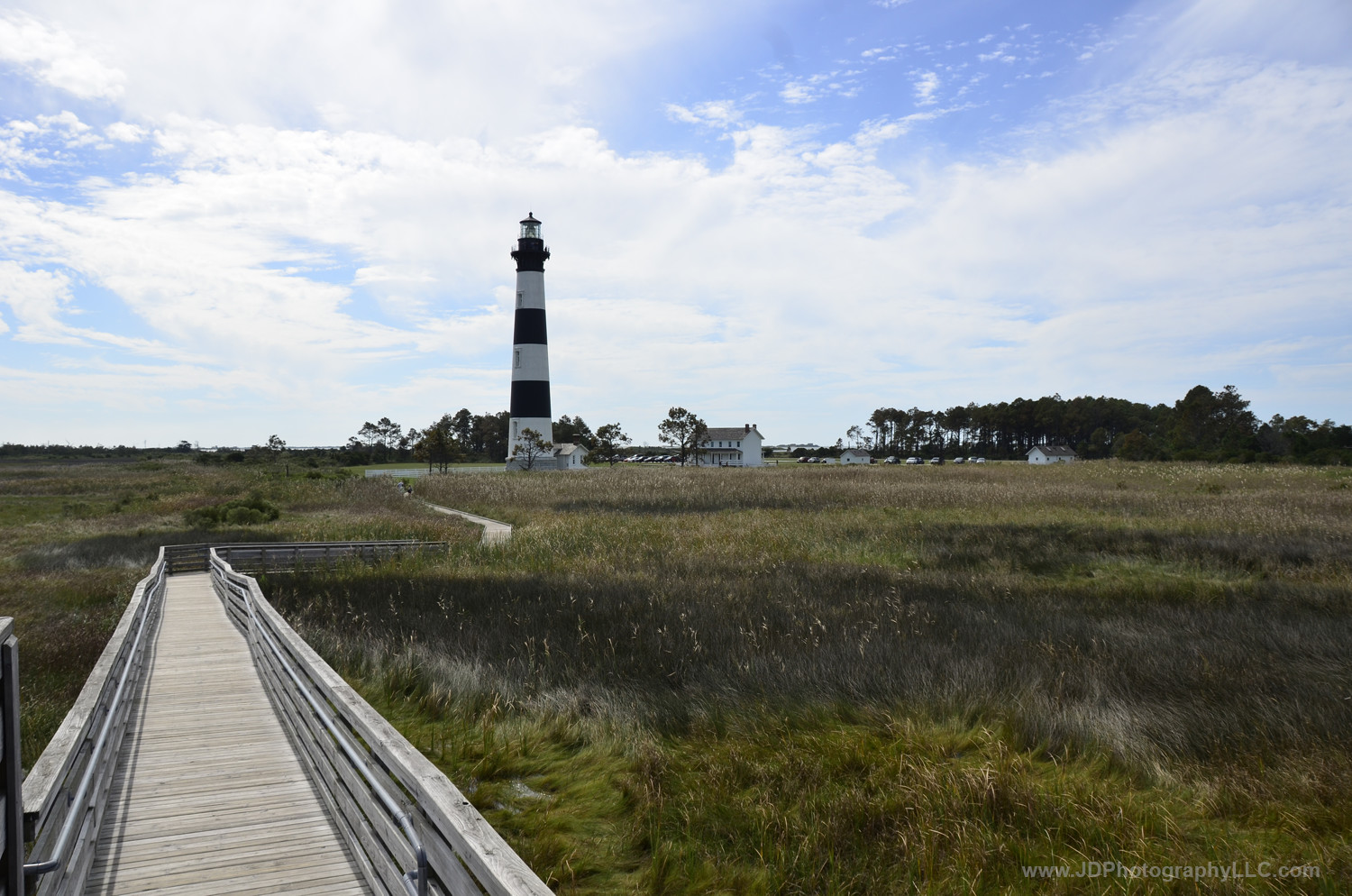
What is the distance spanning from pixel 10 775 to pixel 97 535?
88.3 ft

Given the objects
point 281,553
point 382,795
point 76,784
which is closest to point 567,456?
point 281,553

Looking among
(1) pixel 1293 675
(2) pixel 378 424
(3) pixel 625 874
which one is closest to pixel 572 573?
(3) pixel 625 874

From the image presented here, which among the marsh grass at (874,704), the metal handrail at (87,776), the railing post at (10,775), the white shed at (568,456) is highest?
the white shed at (568,456)

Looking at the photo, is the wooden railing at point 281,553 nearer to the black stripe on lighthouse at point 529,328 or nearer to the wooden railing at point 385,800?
the wooden railing at point 385,800

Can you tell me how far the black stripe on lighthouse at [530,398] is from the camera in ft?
177

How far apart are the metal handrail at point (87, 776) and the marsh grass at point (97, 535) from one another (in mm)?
871

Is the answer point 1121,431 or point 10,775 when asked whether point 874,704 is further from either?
point 1121,431

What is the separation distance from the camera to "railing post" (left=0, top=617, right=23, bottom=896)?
2.12 meters

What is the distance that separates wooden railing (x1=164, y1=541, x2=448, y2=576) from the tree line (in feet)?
212

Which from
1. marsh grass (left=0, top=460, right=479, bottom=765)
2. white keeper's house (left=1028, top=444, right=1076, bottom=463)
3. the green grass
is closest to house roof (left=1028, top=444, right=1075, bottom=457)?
white keeper's house (left=1028, top=444, right=1076, bottom=463)

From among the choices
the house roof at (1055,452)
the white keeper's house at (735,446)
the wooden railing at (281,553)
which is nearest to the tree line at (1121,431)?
the house roof at (1055,452)

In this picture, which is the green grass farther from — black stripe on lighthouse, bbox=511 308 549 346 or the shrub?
black stripe on lighthouse, bbox=511 308 549 346

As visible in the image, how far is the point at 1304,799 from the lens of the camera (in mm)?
5168

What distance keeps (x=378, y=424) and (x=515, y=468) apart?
68722 millimetres
